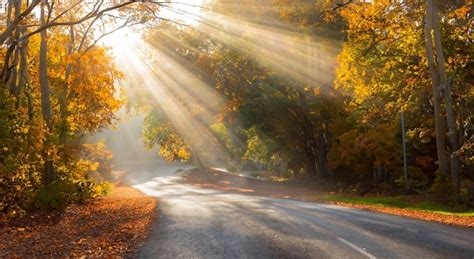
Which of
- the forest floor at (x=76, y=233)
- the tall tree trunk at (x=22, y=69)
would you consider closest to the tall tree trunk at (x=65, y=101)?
the tall tree trunk at (x=22, y=69)

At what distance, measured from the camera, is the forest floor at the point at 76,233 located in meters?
9.33

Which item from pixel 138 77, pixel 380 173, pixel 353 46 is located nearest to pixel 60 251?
pixel 353 46

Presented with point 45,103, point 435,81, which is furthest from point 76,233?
point 435,81

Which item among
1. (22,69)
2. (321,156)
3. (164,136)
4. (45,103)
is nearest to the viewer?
(22,69)

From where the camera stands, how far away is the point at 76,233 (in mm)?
11766

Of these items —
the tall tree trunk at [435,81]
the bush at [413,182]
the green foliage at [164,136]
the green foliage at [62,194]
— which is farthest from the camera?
the green foliage at [164,136]

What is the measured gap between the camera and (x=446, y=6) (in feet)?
80.3

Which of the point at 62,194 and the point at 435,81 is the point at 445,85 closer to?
the point at 435,81

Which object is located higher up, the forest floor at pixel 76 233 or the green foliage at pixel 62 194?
the green foliage at pixel 62 194

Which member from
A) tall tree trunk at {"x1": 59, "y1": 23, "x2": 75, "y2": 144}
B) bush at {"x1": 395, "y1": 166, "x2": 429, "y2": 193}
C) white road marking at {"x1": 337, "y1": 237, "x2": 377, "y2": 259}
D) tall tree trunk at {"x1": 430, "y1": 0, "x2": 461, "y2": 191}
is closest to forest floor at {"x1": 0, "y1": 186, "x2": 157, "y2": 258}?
white road marking at {"x1": 337, "y1": 237, "x2": 377, "y2": 259}

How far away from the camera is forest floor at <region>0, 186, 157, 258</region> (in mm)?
9328

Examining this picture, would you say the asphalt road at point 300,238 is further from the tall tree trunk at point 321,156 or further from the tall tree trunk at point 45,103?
the tall tree trunk at point 321,156

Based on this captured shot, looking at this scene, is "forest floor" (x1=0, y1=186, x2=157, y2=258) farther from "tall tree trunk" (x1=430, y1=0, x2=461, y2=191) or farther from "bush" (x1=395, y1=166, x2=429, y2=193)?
"bush" (x1=395, y1=166, x2=429, y2=193)

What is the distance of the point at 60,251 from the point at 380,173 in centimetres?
2582
